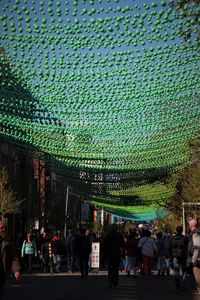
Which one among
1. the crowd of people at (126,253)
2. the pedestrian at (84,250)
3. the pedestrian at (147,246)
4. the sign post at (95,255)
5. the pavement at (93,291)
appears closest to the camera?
the crowd of people at (126,253)

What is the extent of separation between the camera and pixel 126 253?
113 feet

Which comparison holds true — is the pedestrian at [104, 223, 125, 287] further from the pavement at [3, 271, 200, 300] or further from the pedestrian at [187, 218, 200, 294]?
the pedestrian at [187, 218, 200, 294]

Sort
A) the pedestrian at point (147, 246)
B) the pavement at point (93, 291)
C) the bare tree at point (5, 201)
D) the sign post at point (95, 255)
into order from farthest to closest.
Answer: the bare tree at point (5, 201) < the sign post at point (95, 255) < the pedestrian at point (147, 246) < the pavement at point (93, 291)

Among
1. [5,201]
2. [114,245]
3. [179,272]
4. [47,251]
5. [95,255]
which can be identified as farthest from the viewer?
[5,201]

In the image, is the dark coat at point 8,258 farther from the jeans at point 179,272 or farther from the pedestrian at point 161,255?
the pedestrian at point 161,255

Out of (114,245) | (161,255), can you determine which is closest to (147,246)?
(161,255)

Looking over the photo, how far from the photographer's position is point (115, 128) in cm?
1927

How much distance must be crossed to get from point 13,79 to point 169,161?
9439 mm

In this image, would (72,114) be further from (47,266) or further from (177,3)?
(47,266)

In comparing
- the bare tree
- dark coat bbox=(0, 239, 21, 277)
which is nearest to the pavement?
dark coat bbox=(0, 239, 21, 277)

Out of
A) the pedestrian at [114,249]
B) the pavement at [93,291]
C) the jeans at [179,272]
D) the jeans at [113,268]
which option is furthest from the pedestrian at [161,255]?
the pedestrian at [114,249]

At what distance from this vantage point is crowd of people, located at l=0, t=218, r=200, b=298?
1516 centimetres

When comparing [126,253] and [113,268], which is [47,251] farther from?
[113,268]

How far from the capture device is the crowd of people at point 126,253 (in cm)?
1516
